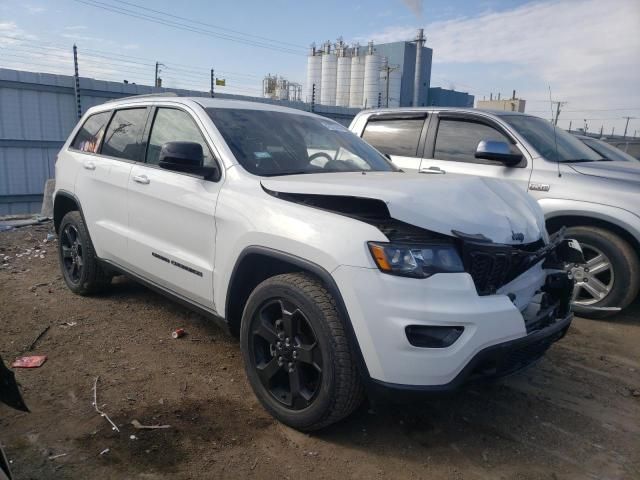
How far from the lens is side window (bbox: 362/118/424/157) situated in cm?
573

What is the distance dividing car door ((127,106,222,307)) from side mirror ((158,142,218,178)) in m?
0.13

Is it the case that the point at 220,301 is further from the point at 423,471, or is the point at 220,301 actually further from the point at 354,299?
the point at 423,471

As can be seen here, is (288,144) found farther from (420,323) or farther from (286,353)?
(420,323)

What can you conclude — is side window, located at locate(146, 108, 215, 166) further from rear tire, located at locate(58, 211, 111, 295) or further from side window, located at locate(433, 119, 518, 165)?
side window, located at locate(433, 119, 518, 165)

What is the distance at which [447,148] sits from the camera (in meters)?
5.49

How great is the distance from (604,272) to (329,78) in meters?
32.6

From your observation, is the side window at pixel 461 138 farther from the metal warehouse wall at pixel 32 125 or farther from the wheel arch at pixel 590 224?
the metal warehouse wall at pixel 32 125

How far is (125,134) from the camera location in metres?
4.12

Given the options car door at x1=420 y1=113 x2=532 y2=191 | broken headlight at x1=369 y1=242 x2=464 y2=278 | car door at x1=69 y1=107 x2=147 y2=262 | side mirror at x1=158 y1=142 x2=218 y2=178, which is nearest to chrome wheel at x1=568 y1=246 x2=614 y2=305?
car door at x1=420 y1=113 x2=532 y2=191

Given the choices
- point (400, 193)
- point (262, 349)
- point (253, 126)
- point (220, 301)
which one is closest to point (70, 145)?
point (253, 126)

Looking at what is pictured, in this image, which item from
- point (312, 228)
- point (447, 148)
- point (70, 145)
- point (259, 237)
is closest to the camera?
point (312, 228)

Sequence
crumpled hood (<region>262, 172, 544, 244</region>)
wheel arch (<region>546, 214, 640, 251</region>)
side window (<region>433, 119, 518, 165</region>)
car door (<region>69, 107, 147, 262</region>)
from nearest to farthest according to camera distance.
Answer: crumpled hood (<region>262, 172, 544, 244</region>), car door (<region>69, 107, 147, 262</region>), wheel arch (<region>546, 214, 640, 251</region>), side window (<region>433, 119, 518, 165</region>)

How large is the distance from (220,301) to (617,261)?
3.48 meters

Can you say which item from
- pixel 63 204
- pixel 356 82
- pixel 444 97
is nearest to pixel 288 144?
pixel 63 204
